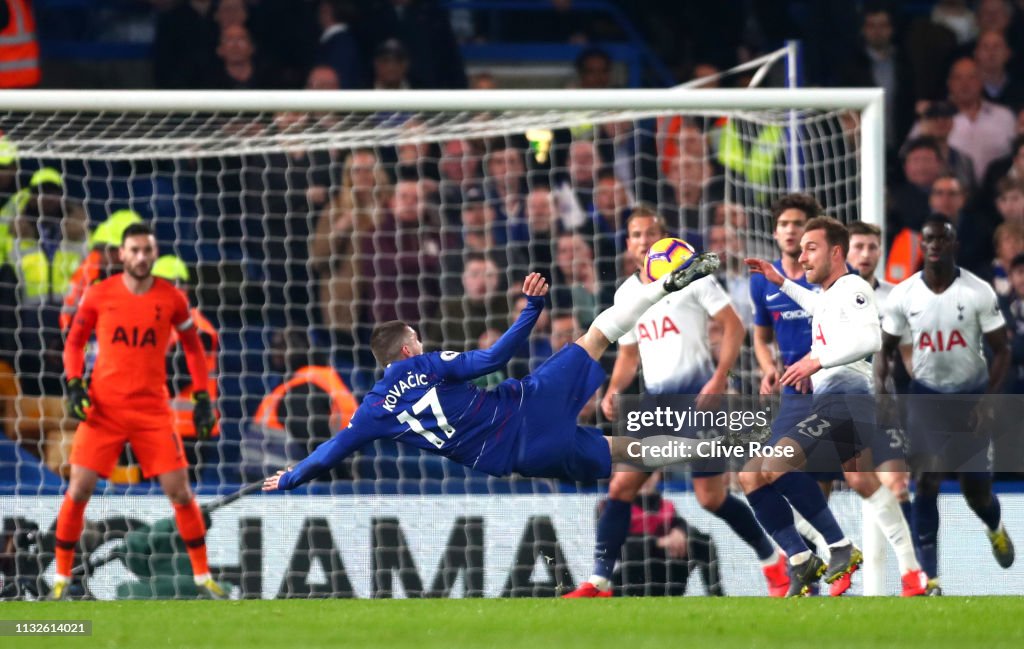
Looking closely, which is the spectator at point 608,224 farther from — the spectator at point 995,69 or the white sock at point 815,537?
the spectator at point 995,69

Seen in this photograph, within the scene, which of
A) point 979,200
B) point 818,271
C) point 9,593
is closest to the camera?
point 818,271

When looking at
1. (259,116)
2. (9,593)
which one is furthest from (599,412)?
(9,593)

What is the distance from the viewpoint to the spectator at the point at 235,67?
11.0 m

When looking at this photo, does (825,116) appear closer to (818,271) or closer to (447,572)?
(818,271)

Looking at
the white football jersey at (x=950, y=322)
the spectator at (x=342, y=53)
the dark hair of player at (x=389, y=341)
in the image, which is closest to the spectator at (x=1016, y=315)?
the white football jersey at (x=950, y=322)

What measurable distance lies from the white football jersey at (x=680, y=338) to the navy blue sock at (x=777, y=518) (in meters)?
0.80

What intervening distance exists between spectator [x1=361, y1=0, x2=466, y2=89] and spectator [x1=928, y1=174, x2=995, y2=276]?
10.4ft

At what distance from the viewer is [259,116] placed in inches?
361

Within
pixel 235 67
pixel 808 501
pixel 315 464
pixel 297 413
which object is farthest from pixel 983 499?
pixel 235 67

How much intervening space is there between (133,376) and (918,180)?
486 cm

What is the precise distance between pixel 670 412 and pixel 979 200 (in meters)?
3.65

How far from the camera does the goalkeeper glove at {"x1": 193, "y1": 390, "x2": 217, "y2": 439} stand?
824 centimetres

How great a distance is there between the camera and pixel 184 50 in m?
11.1

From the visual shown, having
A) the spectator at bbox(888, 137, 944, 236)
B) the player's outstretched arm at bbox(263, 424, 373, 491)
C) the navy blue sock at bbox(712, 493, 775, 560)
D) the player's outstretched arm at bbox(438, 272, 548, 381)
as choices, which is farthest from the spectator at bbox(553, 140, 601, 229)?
the player's outstretched arm at bbox(263, 424, 373, 491)
